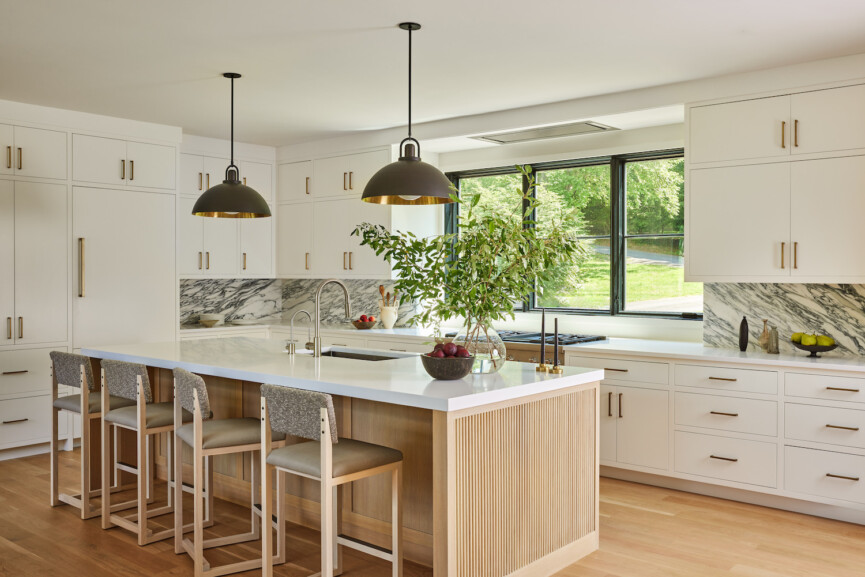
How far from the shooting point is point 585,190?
19.1 feet

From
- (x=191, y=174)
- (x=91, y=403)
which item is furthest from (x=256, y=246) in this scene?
(x=91, y=403)

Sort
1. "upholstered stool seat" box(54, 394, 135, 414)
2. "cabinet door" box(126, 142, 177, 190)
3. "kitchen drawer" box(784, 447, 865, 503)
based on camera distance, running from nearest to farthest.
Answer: "kitchen drawer" box(784, 447, 865, 503)
"upholstered stool seat" box(54, 394, 135, 414)
"cabinet door" box(126, 142, 177, 190)

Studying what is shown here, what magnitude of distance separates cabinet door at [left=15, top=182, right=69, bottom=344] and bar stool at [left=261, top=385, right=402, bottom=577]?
3133mm

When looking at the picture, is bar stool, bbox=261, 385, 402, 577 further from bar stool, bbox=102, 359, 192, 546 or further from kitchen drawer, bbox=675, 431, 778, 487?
kitchen drawer, bbox=675, 431, 778, 487

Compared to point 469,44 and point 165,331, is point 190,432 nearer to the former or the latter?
point 469,44

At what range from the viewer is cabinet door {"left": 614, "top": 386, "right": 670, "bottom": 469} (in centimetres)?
452

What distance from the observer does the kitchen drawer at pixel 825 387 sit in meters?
3.87

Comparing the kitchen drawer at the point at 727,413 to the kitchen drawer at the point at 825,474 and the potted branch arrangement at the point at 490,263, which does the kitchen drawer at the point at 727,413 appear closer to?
the kitchen drawer at the point at 825,474

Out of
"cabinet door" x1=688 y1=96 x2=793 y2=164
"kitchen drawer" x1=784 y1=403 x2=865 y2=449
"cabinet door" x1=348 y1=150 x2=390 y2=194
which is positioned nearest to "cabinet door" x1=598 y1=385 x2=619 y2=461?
"kitchen drawer" x1=784 y1=403 x2=865 y2=449

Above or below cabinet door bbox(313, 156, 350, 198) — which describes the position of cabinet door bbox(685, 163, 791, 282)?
below

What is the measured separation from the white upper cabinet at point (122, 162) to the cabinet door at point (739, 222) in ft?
13.4

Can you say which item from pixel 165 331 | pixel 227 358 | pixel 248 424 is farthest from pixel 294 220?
pixel 248 424

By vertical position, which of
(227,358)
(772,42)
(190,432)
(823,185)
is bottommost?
(190,432)

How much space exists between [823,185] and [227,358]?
3.42 m
